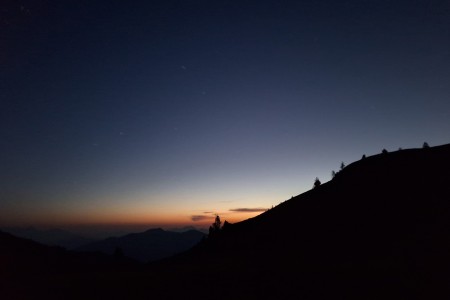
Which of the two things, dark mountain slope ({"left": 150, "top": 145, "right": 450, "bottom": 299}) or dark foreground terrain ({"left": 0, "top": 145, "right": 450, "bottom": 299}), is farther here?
dark mountain slope ({"left": 150, "top": 145, "right": 450, "bottom": 299})

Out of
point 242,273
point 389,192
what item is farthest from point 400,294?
point 389,192

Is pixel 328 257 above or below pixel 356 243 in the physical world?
below

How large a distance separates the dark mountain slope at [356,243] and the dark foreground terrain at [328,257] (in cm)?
11

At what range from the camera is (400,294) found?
69.7 ft

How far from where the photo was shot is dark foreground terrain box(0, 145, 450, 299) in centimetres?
2264

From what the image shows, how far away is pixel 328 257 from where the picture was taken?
35.6 metres

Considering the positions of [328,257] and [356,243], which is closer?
A: [328,257]

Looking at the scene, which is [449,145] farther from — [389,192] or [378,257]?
[378,257]

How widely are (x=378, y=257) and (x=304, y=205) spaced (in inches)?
1677

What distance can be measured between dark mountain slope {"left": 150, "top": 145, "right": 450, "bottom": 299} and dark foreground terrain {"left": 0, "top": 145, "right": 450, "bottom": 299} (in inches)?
4.5

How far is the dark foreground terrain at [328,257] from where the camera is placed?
891 inches

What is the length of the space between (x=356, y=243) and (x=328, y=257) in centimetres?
825

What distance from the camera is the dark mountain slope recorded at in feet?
75.6

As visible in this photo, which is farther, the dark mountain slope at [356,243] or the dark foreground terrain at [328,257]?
the dark mountain slope at [356,243]
